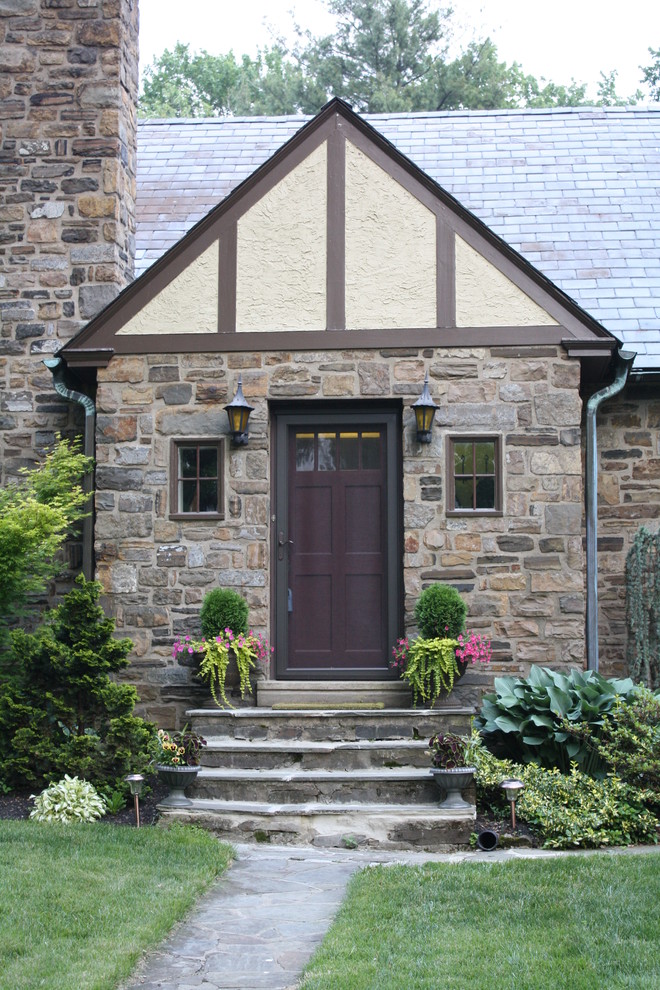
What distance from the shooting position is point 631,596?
9.51 metres

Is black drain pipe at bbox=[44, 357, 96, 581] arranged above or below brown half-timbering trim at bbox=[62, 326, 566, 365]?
below

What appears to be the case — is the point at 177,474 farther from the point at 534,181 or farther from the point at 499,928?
the point at 534,181

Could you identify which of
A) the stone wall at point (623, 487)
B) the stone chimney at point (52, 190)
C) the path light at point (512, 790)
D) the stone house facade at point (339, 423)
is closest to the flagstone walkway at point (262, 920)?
the path light at point (512, 790)

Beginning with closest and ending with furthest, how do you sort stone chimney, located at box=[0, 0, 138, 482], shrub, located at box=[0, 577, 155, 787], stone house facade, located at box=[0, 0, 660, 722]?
shrub, located at box=[0, 577, 155, 787]
stone house facade, located at box=[0, 0, 660, 722]
stone chimney, located at box=[0, 0, 138, 482]

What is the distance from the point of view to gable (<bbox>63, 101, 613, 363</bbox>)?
892 cm

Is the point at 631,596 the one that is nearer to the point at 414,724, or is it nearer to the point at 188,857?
the point at 414,724

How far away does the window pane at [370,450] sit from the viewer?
9180 millimetres

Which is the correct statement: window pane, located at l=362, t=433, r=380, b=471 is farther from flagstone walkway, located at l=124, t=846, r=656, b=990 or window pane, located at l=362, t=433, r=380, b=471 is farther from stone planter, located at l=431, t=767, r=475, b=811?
flagstone walkway, located at l=124, t=846, r=656, b=990

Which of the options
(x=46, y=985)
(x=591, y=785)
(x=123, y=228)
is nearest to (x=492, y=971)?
(x=46, y=985)

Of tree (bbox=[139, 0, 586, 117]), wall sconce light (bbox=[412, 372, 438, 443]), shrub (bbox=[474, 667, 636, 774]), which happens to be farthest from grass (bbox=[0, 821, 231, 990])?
tree (bbox=[139, 0, 586, 117])

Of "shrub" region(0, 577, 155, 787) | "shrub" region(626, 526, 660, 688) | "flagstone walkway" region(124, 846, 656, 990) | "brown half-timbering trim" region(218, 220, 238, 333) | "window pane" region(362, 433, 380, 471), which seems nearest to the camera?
"flagstone walkway" region(124, 846, 656, 990)

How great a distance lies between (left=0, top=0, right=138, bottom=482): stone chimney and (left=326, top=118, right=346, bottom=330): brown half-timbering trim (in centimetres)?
207

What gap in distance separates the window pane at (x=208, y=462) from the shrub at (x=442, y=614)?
203 centimetres

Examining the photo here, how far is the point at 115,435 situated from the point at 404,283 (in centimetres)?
261
